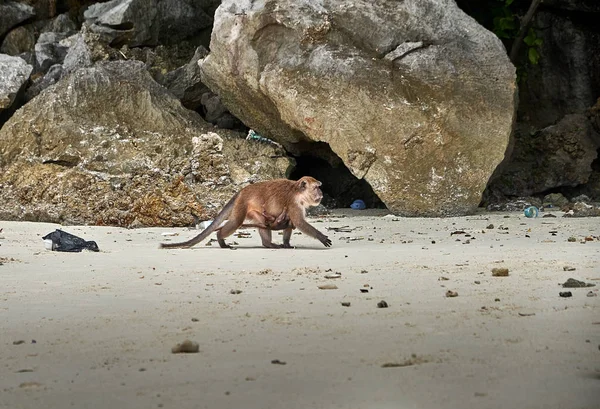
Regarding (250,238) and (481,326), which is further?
(250,238)

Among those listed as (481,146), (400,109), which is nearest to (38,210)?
(400,109)

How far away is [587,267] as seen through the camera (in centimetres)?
531

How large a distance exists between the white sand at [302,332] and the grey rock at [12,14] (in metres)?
9.56

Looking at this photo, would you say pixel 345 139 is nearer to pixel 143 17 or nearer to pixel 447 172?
pixel 447 172

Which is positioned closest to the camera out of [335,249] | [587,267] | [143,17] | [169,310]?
[169,310]

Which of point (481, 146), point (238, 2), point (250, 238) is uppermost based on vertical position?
point (238, 2)

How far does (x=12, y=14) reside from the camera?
15016mm

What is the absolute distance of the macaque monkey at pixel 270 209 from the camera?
7.92 m

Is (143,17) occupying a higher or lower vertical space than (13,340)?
higher

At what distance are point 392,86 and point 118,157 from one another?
349 centimetres

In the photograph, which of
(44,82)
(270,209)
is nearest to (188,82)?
(44,82)

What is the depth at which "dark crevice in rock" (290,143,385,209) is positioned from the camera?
44.1 ft

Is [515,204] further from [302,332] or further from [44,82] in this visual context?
[302,332]

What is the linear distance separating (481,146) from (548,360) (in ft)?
26.1
